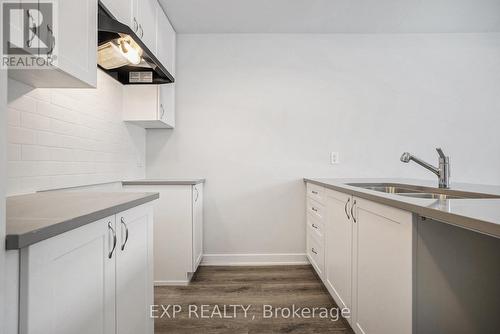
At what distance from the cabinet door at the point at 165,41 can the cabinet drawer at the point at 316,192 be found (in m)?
1.74

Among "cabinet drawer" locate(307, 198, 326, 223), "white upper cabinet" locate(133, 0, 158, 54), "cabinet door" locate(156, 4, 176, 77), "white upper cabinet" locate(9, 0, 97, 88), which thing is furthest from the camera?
"cabinet door" locate(156, 4, 176, 77)

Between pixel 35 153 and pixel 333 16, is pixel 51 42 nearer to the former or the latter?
pixel 35 153

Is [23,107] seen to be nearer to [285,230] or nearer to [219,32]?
[219,32]

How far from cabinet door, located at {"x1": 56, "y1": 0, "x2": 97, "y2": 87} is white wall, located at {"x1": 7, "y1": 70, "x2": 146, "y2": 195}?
35cm

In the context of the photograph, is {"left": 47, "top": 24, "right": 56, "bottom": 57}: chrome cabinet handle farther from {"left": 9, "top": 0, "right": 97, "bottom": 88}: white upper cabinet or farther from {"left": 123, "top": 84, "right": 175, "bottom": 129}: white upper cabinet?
{"left": 123, "top": 84, "right": 175, "bottom": 129}: white upper cabinet

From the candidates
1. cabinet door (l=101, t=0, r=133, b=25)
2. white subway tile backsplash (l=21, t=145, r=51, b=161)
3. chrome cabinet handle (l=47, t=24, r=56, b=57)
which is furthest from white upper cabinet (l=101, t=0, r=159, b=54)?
white subway tile backsplash (l=21, t=145, r=51, b=161)

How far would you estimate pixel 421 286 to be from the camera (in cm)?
100

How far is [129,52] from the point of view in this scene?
5.59 feet

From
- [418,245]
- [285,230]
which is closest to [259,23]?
[285,230]

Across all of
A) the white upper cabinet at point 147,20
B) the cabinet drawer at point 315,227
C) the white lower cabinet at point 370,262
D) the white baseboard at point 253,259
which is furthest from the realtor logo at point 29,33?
the white baseboard at point 253,259

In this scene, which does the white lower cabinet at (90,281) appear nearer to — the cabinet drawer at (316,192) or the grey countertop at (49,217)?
the grey countertop at (49,217)

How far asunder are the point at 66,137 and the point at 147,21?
1058 millimetres

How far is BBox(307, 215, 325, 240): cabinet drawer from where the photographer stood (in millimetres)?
2268

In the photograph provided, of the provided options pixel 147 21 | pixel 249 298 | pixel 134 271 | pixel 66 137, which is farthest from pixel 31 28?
pixel 249 298
